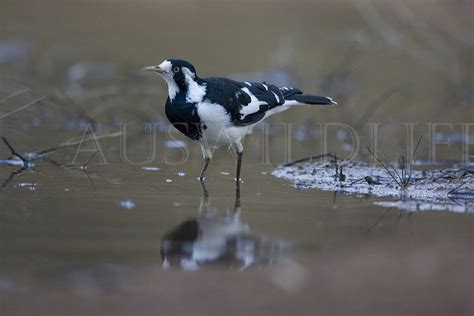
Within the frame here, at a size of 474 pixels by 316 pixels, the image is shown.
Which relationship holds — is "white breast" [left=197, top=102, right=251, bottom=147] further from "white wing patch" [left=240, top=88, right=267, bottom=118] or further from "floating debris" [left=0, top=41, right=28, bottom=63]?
"floating debris" [left=0, top=41, right=28, bottom=63]

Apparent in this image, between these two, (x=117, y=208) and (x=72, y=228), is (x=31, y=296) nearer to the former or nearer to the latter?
(x=72, y=228)

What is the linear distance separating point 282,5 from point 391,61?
5571 millimetres

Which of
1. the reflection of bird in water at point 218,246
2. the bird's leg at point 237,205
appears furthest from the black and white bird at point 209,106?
the reflection of bird in water at point 218,246

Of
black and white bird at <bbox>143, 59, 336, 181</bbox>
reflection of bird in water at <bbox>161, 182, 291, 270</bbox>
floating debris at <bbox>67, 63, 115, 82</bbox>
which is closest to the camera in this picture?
reflection of bird in water at <bbox>161, 182, 291, 270</bbox>

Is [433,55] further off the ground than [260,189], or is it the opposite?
[433,55]

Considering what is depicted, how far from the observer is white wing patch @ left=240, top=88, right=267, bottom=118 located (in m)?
6.39

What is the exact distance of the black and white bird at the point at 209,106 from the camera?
19.6ft

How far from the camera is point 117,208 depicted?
479cm

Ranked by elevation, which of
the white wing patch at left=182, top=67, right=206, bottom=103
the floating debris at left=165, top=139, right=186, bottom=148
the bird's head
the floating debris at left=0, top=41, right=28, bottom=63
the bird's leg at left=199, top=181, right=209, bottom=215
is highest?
the floating debris at left=0, top=41, right=28, bottom=63

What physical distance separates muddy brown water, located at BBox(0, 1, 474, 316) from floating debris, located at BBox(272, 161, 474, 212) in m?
0.19

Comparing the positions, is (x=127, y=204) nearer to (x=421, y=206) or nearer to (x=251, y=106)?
(x=421, y=206)

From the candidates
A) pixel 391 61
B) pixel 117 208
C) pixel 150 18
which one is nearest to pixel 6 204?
pixel 117 208

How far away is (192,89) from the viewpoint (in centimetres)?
606

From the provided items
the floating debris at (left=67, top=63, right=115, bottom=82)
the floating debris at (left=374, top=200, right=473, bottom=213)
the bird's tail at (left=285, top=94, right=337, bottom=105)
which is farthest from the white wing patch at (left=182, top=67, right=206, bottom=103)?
the floating debris at (left=67, top=63, right=115, bottom=82)
